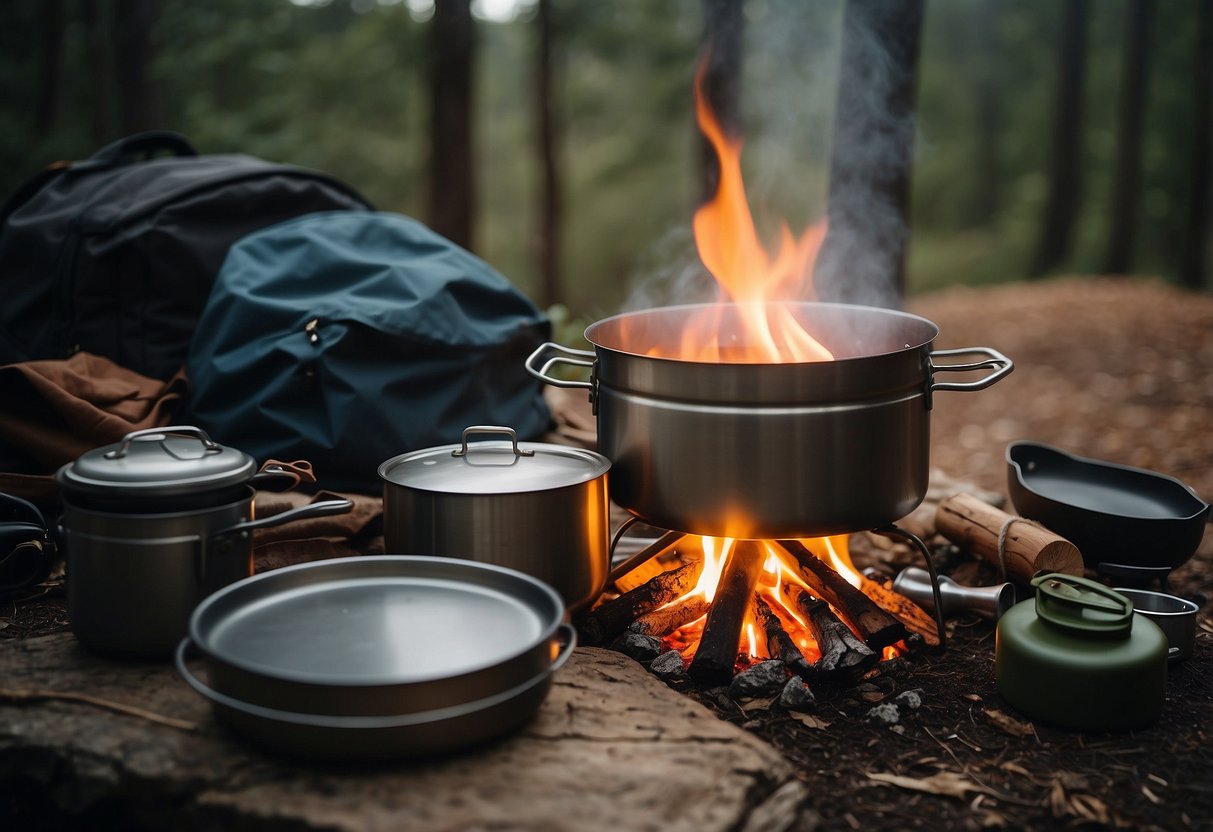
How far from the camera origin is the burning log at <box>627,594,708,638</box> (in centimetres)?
278

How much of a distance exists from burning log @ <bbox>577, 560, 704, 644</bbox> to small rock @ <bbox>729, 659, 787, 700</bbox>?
39cm

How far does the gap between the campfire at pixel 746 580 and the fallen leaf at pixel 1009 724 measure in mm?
313

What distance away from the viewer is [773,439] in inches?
98.7

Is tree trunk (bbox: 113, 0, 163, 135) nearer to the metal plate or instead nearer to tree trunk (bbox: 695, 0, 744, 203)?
tree trunk (bbox: 695, 0, 744, 203)

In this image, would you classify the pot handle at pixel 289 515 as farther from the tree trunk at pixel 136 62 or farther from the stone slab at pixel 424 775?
the tree trunk at pixel 136 62

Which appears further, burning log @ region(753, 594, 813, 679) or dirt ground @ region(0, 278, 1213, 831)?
burning log @ region(753, 594, 813, 679)

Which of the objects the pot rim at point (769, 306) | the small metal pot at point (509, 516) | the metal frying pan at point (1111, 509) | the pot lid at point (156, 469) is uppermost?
the pot rim at point (769, 306)

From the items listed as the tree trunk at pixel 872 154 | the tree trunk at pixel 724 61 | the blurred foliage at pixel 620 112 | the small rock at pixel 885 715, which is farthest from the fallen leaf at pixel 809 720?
the blurred foliage at pixel 620 112

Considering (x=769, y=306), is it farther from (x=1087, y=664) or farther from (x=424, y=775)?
(x=424, y=775)

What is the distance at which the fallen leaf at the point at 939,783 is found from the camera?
6.97 feet

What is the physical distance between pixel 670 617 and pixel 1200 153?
12620 mm

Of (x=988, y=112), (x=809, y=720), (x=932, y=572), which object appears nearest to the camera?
(x=809, y=720)

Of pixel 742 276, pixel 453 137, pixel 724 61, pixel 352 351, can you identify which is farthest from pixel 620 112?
pixel 352 351

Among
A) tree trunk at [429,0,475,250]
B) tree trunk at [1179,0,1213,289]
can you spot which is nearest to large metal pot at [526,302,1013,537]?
tree trunk at [429,0,475,250]
